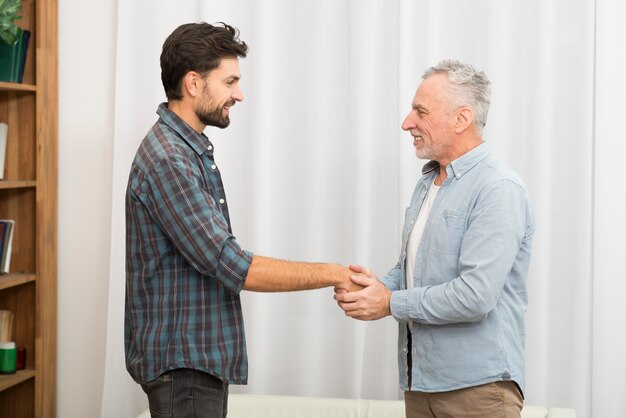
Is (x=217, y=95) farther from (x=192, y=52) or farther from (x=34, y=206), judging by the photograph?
(x=34, y=206)

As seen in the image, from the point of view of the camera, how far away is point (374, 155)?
11.1ft

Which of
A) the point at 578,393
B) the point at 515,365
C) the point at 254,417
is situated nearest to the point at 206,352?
the point at 515,365

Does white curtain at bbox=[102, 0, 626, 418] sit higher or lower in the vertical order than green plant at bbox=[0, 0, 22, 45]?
lower

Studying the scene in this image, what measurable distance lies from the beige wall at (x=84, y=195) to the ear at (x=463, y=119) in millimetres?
1807

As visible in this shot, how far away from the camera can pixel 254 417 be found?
3242 millimetres

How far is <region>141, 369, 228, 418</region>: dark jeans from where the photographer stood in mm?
2098

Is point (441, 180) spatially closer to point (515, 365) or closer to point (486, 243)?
point (486, 243)

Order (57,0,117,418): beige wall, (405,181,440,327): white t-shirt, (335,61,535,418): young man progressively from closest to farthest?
1. (335,61,535,418): young man
2. (405,181,440,327): white t-shirt
3. (57,0,117,418): beige wall

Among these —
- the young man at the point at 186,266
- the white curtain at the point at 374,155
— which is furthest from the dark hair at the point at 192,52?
the white curtain at the point at 374,155

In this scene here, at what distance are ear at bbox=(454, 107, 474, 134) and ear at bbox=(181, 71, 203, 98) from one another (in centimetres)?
71

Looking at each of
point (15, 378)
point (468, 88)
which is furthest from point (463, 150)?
point (15, 378)

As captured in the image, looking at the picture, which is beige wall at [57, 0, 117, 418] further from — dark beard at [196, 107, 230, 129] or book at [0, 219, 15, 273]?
dark beard at [196, 107, 230, 129]

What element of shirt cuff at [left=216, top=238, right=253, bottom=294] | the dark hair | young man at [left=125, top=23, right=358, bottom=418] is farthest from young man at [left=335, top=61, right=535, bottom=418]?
the dark hair

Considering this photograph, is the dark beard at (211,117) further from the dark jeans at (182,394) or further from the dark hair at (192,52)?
the dark jeans at (182,394)
